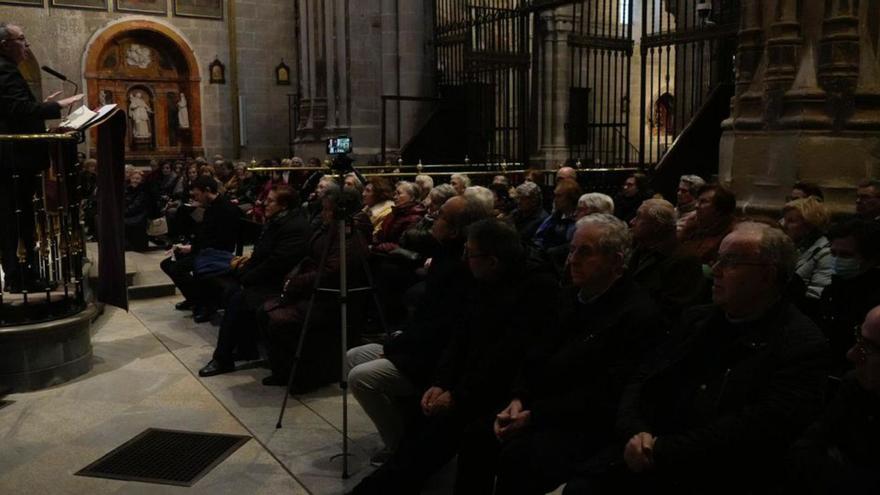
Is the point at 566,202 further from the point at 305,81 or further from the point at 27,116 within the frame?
the point at 305,81

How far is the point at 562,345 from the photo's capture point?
3.08 meters

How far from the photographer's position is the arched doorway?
1564cm

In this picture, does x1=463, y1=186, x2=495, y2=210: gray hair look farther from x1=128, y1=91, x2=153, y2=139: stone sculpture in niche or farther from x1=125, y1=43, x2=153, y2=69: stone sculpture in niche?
x1=125, y1=43, x2=153, y2=69: stone sculpture in niche

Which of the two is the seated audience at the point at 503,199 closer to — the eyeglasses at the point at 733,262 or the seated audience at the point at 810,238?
the seated audience at the point at 810,238

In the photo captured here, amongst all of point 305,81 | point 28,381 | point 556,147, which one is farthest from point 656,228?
point 305,81

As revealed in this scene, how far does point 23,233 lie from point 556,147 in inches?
405

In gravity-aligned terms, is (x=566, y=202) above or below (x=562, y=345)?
above

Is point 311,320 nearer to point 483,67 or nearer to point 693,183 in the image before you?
point 693,183

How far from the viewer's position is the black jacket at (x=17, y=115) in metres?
5.27

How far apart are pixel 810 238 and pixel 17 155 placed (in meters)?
5.07

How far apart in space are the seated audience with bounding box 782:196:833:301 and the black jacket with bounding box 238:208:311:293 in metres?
3.24

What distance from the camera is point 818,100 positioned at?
5820mm

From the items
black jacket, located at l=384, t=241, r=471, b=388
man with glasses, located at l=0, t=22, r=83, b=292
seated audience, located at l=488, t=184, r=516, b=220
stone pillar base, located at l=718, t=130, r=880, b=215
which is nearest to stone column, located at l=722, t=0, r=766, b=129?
stone pillar base, located at l=718, t=130, r=880, b=215

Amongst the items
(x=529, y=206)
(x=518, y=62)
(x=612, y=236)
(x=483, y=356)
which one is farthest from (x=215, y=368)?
(x=518, y=62)
